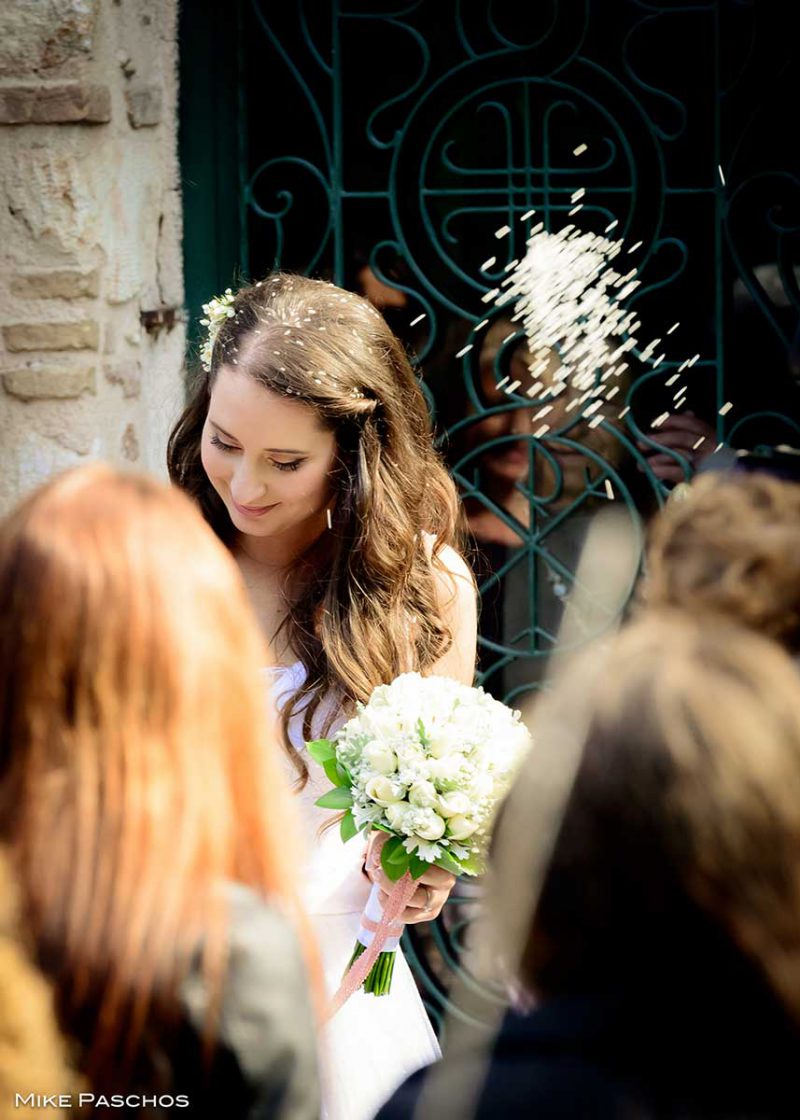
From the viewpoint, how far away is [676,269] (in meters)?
3.10

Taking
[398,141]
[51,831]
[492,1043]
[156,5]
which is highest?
[156,5]

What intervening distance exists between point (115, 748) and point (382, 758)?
0.79 m

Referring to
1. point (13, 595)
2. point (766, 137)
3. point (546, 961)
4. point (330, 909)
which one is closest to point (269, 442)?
point (330, 909)

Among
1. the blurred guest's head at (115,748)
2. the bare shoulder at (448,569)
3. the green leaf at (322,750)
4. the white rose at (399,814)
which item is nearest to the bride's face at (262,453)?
the bare shoulder at (448,569)

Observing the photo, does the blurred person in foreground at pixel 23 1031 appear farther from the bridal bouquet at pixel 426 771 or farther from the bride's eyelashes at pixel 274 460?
the bride's eyelashes at pixel 274 460

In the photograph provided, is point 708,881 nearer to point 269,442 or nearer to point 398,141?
point 269,442

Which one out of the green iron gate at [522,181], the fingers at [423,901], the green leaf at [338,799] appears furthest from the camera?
the green iron gate at [522,181]

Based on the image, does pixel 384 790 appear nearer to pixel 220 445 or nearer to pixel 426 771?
pixel 426 771

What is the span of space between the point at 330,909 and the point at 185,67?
6.57 ft

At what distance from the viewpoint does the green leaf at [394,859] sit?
196cm

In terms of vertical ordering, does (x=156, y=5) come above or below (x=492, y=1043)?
above

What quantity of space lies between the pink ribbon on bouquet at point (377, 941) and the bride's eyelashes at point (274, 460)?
76 centimetres

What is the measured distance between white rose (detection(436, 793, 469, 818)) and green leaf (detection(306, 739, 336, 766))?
25 centimetres

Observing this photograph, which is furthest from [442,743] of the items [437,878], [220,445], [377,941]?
[220,445]
